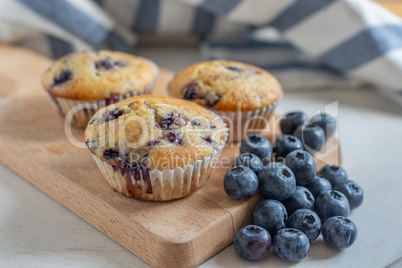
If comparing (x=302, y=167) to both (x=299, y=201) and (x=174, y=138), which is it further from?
(x=174, y=138)

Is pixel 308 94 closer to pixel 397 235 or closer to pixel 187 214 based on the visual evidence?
pixel 397 235

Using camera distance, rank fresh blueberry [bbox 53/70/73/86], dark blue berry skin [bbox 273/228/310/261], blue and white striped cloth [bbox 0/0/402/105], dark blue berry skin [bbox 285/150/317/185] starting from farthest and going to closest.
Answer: blue and white striped cloth [bbox 0/0/402/105] → fresh blueberry [bbox 53/70/73/86] → dark blue berry skin [bbox 285/150/317/185] → dark blue berry skin [bbox 273/228/310/261]

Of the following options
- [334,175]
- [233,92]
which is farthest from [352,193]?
[233,92]

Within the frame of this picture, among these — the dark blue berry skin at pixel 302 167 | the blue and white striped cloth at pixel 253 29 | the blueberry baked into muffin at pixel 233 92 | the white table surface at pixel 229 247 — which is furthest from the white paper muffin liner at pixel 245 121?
the blue and white striped cloth at pixel 253 29

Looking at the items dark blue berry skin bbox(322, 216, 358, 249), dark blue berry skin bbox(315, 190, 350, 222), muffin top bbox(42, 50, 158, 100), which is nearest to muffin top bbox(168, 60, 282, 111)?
muffin top bbox(42, 50, 158, 100)

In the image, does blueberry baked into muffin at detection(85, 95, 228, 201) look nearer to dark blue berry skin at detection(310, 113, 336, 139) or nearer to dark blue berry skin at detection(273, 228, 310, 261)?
dark blue berry skin at detection(273, 228, 310, 261)

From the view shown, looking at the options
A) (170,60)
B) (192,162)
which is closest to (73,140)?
(192,162)
